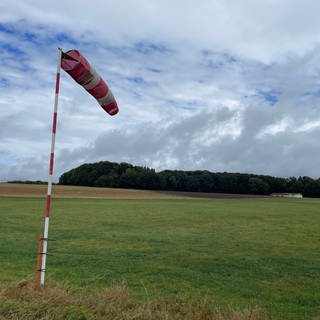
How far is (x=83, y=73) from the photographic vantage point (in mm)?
7727

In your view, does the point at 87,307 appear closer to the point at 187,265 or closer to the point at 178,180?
the point at 187,265

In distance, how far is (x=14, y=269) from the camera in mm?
11547

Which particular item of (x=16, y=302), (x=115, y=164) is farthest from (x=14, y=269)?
(x=115, y=164)

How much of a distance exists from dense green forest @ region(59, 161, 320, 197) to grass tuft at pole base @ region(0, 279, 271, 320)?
117 m

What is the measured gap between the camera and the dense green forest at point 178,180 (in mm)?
124500

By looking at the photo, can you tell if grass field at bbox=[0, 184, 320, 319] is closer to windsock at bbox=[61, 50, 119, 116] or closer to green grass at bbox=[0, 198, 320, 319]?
green grass at bbox=[0, 198, 320, 319]

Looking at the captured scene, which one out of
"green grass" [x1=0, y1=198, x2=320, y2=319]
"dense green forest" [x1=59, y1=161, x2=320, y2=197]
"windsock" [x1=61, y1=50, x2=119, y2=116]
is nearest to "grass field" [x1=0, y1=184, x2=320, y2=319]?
"green grass" [x1=0, y1=198, x2=320, y2=319]

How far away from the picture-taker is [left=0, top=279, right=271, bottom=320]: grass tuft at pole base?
5633 mm

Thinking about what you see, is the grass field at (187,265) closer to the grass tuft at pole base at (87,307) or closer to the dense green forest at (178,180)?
the grass tuft at pole base at (87,307)

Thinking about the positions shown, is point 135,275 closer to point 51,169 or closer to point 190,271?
point 190,271

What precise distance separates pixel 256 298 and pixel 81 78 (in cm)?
569

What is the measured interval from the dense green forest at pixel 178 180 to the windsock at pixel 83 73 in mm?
115532

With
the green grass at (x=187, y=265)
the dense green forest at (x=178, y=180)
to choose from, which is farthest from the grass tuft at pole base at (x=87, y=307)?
the dense green forest at (x=178, y=180)

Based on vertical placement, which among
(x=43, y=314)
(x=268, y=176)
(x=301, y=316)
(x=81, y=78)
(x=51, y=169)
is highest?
(x=268, y=176)
